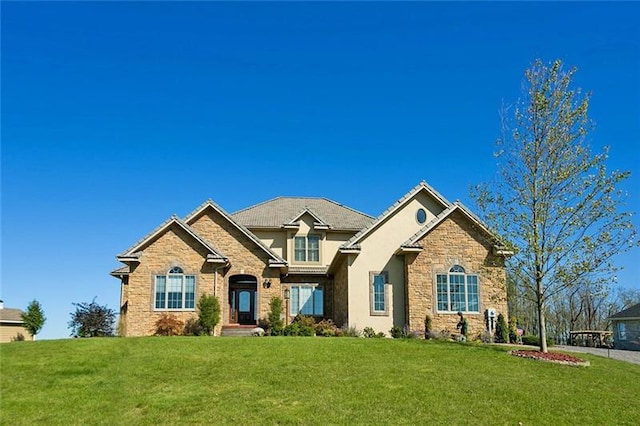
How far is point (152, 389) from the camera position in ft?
46.0

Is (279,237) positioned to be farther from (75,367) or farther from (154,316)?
(75,367)

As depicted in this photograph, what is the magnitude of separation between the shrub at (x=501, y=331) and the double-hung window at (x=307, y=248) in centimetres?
1124

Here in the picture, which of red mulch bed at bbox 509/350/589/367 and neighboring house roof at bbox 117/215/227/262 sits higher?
neighboring house roof at bbox 117/215/227/262

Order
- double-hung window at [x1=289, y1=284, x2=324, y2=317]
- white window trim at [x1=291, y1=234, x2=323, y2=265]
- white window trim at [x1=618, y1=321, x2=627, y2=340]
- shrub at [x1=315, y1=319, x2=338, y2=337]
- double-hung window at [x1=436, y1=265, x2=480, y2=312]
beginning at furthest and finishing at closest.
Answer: white window trim at [x1=618, y1=321, x2=627, y2=340]
white window trim at [x1=291, y1=234, x2=323, y2=265]
double-hung window at [x1=289, y1=284, x2=324, y2=317]
double-hung window at [x1=436, y1=265, x2=480, y2=312]
shrub at [x1=315, y1=319, x2=338, y2=337]

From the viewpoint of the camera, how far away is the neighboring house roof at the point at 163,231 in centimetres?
2622

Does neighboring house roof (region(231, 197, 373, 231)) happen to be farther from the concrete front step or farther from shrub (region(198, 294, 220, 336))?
shrub (region(198, 294, 220, 336))

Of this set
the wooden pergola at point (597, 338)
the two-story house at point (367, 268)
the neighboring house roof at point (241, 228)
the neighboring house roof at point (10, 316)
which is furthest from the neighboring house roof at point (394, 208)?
the neighboring house roof at point (10, 316)

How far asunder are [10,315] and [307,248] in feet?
67.9

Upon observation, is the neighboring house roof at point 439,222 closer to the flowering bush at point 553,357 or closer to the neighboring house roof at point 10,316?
the flowering bush at point 553,357

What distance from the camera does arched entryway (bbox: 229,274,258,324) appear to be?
30484 millimetres

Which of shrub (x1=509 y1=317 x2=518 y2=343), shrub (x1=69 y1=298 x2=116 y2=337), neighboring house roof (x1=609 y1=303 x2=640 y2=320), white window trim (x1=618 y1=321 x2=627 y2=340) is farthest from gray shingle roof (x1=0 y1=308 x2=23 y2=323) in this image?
white window trim (x1=618 y1=321 x2=627 y2=340)

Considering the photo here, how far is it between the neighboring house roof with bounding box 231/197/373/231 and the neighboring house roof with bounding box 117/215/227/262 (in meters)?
6.54

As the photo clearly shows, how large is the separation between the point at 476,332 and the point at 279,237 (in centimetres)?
1300

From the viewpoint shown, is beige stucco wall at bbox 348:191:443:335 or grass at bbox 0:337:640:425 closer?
grass at bbox 0:337:640:425
